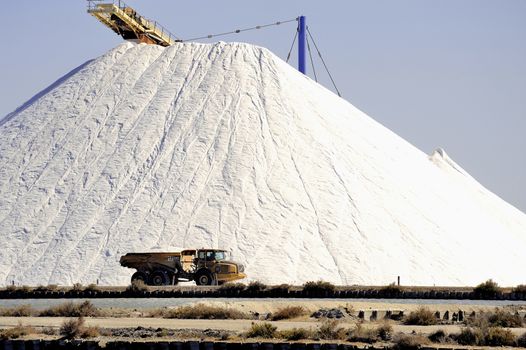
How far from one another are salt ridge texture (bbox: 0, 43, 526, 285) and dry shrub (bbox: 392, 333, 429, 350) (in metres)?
27.9

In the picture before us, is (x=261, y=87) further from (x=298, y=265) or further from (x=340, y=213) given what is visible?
(x=298, y=265)

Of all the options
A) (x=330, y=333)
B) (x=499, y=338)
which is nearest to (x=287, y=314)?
(x=330, y=333)

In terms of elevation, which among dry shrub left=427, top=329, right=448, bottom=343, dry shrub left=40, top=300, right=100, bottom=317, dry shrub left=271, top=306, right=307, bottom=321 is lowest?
dry shrub left=427, top=329, right=448, bottom=343

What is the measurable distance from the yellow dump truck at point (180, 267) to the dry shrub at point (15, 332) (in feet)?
68.5

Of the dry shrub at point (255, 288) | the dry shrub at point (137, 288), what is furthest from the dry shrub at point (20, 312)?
the dry shrub at point (255, 288)

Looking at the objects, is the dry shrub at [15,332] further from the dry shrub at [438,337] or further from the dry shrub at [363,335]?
the dry shrub at [438,337]

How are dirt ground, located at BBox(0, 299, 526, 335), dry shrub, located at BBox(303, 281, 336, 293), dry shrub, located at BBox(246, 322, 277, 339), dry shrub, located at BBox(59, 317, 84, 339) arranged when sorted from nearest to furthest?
dry shrub, located at BBox(246, 322, 277, 339), dry shrub, located at BBox(59, 317, 84, 339), dirt ground, located at BBox(0, 299, 526, 335), dry shrub, located at BBox(303, 281, 336, 293)

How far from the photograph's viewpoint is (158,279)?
47781 mm

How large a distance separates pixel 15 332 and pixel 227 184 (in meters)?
31.9

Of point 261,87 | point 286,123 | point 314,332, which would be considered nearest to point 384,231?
point 286,123

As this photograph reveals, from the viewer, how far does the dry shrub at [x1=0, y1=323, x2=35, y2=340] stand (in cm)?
2558

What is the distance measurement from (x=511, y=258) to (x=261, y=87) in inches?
645

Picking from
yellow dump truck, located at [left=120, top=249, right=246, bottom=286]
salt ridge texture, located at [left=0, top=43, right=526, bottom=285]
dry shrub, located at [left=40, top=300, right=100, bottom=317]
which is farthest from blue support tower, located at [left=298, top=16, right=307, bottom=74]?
dry shrub, located at [left=40, top=300, right=100, bottom=317]

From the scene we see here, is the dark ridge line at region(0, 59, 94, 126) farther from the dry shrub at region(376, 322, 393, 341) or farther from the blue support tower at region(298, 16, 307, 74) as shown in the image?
the dry shrub at region(376, 322, 393, 341)
